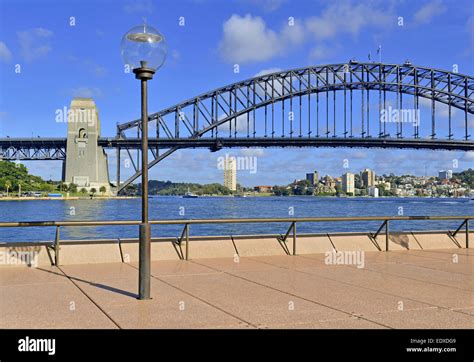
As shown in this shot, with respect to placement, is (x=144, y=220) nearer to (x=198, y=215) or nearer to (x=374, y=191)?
(x=198, y=215)

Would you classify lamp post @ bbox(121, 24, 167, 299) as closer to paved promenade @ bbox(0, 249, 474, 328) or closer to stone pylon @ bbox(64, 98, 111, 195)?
paved promenade @ bbox(0, 249, 474, 328)

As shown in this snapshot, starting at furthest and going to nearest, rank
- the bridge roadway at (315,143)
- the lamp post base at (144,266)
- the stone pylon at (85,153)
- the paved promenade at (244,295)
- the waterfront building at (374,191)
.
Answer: the waterfront building at (374,191) → the stone pylon at (85,153) → the bridge roadway at (315,143) → the lamp post base at (144,266) → the paved promenade at (244,295)

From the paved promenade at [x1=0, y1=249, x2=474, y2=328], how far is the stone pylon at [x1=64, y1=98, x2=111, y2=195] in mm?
74598

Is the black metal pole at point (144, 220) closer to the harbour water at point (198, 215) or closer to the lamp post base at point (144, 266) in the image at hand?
the lamp post base at point (144, 266)

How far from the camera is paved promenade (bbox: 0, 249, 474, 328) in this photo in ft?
15.8

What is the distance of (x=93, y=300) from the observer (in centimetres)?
565

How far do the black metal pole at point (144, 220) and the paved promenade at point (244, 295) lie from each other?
212mm

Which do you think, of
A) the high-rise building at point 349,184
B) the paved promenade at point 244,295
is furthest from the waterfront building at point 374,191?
the paved promenade at point 244,295

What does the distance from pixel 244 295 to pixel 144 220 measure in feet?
4.40

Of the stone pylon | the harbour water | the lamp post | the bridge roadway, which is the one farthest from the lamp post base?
the stone pylon

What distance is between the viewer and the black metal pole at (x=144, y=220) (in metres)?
5.78

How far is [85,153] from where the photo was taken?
3189 inches
